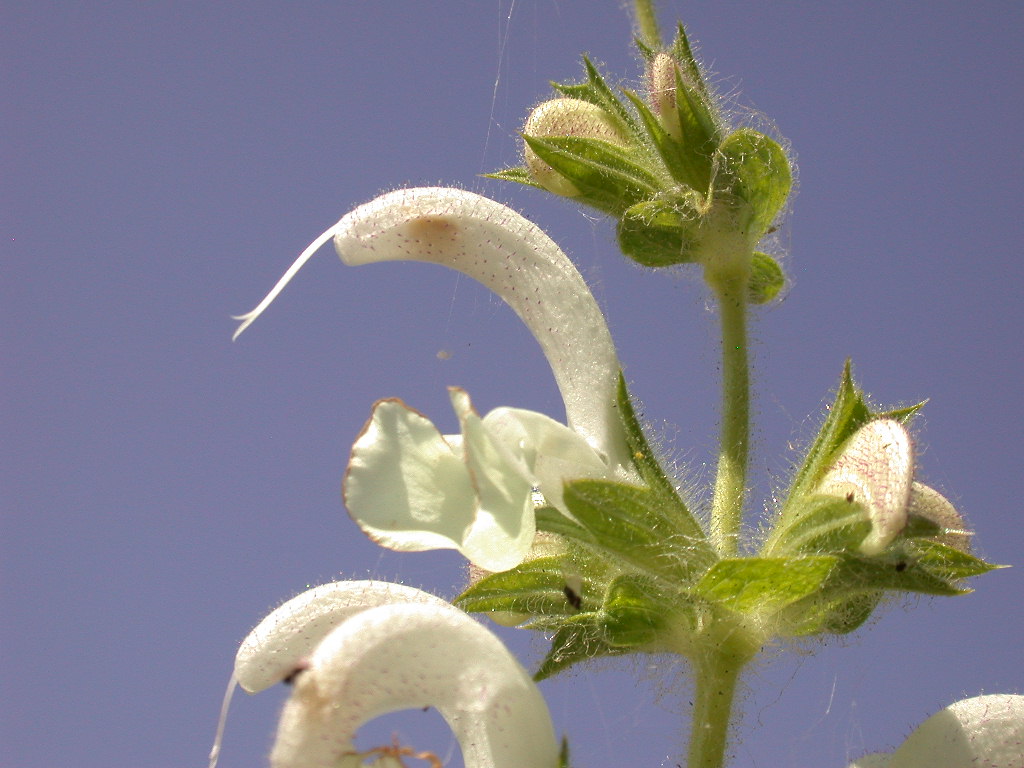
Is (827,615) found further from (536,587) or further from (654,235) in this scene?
(654,235)

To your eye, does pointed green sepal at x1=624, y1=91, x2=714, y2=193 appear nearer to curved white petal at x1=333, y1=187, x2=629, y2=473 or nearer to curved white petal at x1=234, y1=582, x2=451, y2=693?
curved white petal at x1=333, y1=187, x2=629, y2=473

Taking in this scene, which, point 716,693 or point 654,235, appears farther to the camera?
point 654,235

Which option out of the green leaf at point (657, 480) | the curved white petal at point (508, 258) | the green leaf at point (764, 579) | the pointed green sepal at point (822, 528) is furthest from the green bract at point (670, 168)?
the green leaf at point (764, 579)

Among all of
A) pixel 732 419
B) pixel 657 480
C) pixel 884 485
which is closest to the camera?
pixel 884 485

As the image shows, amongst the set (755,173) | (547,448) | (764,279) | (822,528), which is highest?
(755,173)

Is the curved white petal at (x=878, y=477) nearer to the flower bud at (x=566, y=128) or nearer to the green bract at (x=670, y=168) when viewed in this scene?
the green bract at (x=670, y=168)

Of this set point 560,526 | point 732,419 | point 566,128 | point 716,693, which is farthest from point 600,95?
point 716,693

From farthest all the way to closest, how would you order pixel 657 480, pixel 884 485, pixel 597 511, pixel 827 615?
pixel 657 480
pixel 827 615
pixel 597 511
pixel 884 485
